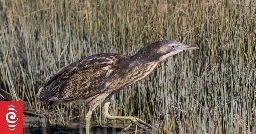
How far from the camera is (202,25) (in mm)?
6742

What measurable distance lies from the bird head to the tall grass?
498mm

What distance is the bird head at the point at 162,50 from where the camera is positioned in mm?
6070

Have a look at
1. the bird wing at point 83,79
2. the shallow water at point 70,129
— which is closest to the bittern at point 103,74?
the bird wing at point 83,79

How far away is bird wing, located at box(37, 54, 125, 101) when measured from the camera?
6.26 meters

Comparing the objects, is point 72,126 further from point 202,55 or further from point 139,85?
point 202,55

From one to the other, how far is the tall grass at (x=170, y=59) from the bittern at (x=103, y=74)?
0.46 metres

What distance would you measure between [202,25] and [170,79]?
22.0 inches

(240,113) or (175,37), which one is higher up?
(175,37)

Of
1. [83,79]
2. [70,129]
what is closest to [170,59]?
[83,79]

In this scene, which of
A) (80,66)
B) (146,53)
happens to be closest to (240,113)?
(146,53)

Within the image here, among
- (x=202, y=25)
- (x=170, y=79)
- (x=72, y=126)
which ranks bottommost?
(x=72, y=126)

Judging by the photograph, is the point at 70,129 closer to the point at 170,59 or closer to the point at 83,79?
the point at 83,79

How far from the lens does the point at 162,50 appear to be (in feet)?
20.0

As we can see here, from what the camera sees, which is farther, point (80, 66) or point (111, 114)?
point (111, 114)
